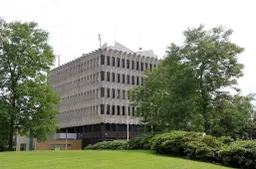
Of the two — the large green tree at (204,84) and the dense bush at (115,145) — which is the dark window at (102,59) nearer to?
the dense bush at (115,145)

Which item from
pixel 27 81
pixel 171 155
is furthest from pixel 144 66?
pixel 171 155

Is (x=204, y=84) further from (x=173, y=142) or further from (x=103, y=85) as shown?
(x=103, y=85)

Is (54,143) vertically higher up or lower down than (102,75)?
lower down

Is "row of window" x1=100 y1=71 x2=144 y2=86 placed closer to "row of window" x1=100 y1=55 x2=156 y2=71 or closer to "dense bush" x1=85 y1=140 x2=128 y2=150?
"row of window" x1=100 y1=55 x2=156 y2=71

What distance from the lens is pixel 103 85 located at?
6850 centimetres

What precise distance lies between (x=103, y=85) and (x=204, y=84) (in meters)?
39.7

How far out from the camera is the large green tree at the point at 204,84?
97.1 feet

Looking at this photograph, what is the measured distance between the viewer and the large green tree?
1166 inches

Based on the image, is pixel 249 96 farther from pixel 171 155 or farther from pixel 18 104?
pixel 18 104

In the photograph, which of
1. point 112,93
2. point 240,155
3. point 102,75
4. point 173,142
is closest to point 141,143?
point 173,142

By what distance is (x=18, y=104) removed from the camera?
35.8m

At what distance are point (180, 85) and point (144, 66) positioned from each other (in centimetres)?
4517

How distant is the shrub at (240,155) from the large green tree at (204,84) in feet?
26.9

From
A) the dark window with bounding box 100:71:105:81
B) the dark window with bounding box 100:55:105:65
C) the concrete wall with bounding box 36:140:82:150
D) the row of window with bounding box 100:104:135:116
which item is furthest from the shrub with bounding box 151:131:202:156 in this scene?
the concrete wall with bounding box 36:140:82:150
